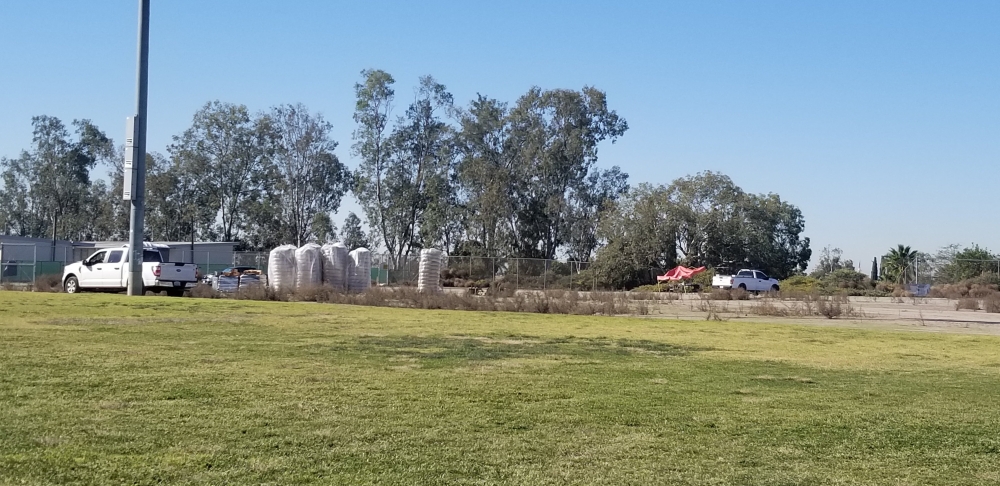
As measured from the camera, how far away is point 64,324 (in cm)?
1555

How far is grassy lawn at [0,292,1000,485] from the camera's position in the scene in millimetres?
5605

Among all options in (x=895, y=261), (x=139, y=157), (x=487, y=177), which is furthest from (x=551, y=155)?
(x=139, y=157)

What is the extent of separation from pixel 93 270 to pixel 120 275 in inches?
61.1

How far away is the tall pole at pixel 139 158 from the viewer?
2975 centimetres

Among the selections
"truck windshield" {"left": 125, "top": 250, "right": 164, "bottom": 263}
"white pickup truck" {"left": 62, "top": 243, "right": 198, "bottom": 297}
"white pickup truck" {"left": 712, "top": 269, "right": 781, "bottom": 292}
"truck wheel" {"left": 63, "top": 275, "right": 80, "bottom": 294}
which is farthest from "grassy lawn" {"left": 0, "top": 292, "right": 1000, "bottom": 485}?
"white pickup truck" {"left": 712, "top": 269, "right": 781, "bottom": 292}

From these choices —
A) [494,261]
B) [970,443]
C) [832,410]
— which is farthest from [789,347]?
[494,261]

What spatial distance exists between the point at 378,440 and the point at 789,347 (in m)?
10.6

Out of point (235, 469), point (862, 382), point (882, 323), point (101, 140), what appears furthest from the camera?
point (101, 140)

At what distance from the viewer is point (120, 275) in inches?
1404

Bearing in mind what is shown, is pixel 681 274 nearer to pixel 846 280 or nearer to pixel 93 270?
pixel 846 280

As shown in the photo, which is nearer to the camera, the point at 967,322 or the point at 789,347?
the point at 789,347

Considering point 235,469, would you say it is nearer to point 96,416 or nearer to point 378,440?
point 378,440

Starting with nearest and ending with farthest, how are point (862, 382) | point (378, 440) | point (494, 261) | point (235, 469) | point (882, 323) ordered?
point (235, 469) < point (378, 440) < point (862, 382) < point (882, 323) < point (494, 261)

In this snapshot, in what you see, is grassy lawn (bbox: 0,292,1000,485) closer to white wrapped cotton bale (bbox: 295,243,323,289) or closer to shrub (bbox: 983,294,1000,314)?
shrub (bbox: 983,294,1000,314)
